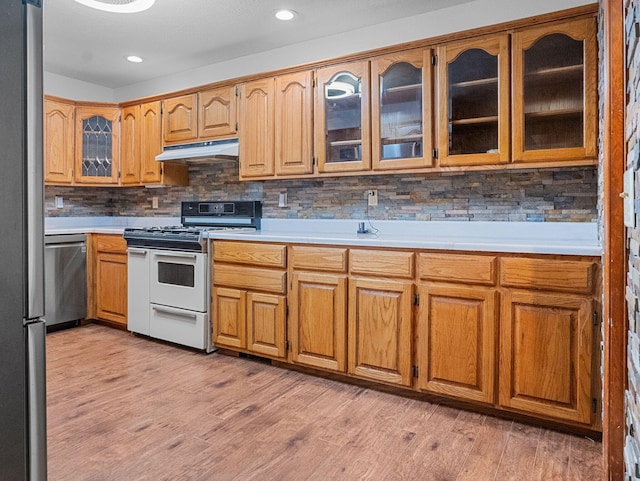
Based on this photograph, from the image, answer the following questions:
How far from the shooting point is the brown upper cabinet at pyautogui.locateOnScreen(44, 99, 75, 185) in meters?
4.09

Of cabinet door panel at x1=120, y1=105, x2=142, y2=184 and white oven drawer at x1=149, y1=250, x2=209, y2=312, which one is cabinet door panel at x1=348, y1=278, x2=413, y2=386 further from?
cabinet door panel at x1=120, y1=105, x2=142, y2=184

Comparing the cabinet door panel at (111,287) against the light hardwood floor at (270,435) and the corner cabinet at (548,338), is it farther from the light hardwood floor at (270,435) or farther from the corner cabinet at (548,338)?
the corner cabinet at (548,338)

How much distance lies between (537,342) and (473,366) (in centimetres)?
34

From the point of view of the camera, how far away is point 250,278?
308 cm

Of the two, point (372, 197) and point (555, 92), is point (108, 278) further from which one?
point (555, 92)

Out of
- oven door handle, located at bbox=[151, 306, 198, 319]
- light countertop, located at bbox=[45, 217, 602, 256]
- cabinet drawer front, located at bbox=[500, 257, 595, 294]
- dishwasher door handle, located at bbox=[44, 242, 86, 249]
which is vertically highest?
light countertop, located at bbox=[45, 217, 602, 256]

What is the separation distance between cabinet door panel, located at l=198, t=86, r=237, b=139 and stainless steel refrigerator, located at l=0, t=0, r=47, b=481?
252 cm

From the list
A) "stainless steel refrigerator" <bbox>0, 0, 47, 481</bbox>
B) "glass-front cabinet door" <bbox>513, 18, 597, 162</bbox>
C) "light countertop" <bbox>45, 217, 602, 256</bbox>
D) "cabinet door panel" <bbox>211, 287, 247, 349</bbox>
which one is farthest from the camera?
"cabinet door panel" <bbox>211, 287, 247, 349</bbox>

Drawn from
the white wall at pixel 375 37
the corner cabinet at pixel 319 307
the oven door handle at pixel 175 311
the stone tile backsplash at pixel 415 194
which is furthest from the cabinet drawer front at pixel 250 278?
the white wall at pixel 375 37

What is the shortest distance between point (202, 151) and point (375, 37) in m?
1.60

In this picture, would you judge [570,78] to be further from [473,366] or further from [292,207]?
[292,207]

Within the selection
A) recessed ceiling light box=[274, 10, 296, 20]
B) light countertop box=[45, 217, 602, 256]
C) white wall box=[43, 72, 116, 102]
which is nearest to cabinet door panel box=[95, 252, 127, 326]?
light countertop box=[45, 217, 602, 256]

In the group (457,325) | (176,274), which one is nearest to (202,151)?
(176,274)

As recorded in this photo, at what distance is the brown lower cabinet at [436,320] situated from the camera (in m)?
2.07
